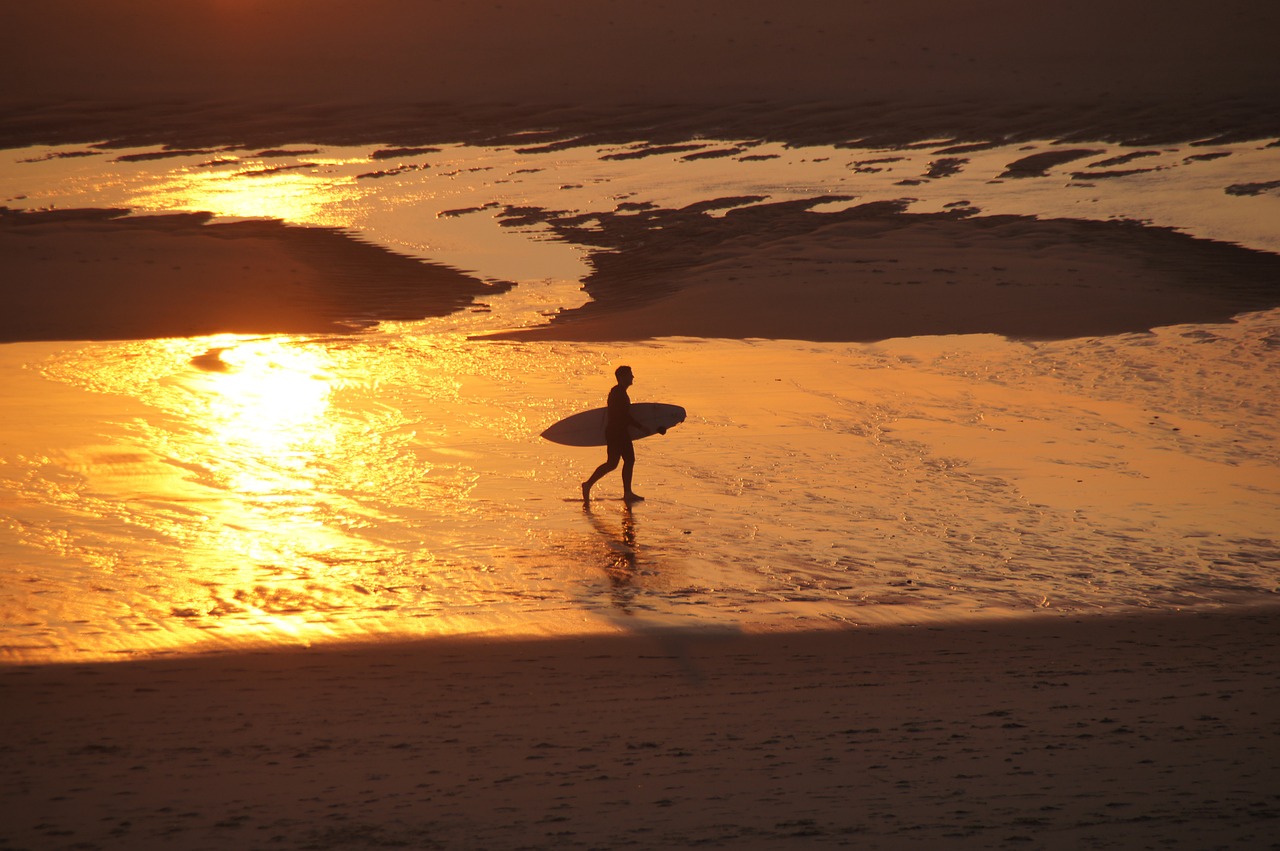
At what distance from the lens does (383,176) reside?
2945 cm

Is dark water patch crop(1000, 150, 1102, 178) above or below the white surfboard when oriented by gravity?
above

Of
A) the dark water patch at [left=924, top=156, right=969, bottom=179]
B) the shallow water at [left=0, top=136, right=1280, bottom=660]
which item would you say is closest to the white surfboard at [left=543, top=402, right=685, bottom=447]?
the shallow water at [left=0, top=136, right=1280, bottom=660]

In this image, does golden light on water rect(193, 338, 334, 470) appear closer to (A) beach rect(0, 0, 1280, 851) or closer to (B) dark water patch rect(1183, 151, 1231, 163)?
(A) beach rect(0, 0, 1280, 851)

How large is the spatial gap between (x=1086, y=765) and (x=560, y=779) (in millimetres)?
2204

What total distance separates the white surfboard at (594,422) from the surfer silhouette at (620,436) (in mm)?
624

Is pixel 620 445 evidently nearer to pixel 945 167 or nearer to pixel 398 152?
pixel 945 167

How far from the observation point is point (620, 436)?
34.3ft

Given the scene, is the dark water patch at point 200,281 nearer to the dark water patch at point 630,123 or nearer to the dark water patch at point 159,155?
the dark water patch at point 159,155

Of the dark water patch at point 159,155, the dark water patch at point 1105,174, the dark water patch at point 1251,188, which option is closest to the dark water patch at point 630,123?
the dark water patch at point 159,155

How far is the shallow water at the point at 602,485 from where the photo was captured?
7941 millimetres

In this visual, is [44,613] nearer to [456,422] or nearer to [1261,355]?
[456,422]

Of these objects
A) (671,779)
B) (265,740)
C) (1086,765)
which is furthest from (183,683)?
(1086,765)

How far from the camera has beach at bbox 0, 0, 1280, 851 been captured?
18.3 feet

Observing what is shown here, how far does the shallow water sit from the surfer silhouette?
0.86ft
